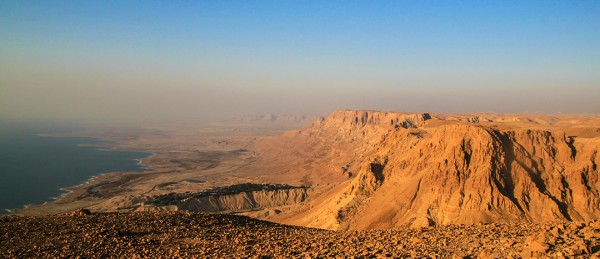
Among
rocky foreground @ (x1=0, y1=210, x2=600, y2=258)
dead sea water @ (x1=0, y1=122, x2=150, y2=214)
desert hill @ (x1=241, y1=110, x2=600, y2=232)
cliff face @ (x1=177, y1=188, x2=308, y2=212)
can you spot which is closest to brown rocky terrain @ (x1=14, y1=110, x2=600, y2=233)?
desert hill @ (x1=241, y1=110, x2=600, y2=232)

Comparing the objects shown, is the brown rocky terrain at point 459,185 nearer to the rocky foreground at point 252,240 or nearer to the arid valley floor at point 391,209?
the arid valley floor at point 391,209

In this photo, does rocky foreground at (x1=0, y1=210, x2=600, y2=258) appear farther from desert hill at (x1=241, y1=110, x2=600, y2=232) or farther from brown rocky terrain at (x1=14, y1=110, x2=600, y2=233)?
desert hill at (x1=241, y1=110, x2=600, y2=232)

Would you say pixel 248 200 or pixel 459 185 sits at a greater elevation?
pixel 459 185

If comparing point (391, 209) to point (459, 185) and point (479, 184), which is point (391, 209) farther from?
point (479, 184)

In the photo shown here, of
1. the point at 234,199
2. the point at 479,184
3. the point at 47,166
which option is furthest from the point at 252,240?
the point at 47,166

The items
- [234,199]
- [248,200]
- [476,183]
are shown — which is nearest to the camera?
[476,183]

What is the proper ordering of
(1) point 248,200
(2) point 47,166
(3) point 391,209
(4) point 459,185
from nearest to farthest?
(4) point 459,185, (3) point 391,209, (1) point 248,200, (2) point 47,166

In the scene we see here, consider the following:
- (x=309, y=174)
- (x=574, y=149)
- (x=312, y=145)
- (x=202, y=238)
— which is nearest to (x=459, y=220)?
(x=574, y=149)
